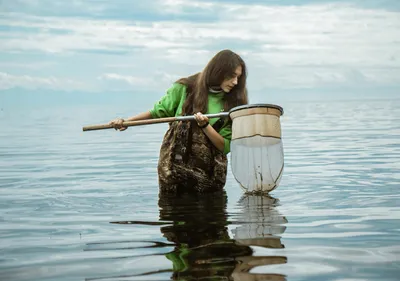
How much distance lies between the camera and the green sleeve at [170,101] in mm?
8336

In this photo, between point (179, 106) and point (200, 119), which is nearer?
point (200, 119)

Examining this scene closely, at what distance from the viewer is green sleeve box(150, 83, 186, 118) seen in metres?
8.34

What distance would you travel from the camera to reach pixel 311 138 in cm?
2019

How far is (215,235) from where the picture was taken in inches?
246

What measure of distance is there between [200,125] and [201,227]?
1.40 metres

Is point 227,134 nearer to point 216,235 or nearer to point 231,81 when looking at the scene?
point 231,81

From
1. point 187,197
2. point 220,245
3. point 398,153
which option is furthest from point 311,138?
point 220,245

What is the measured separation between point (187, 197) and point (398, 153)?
7.26 meters

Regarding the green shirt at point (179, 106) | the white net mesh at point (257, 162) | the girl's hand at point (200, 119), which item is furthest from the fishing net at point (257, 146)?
the green shirt at point (179, 106)

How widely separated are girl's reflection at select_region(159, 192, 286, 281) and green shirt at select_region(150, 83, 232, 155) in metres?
0.72

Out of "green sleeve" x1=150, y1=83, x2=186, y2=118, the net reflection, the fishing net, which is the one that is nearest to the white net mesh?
the fishing net

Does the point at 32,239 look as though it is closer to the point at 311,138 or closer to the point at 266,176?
the point at 266,176

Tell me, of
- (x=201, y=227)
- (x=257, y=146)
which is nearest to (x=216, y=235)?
(x=201, y=227)

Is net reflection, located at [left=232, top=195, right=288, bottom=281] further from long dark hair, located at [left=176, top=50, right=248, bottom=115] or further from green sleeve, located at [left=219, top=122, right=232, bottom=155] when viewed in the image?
long dark hair, located at [left=176, top=50, right=248, bottom=115]
